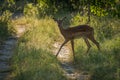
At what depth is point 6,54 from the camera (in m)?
11.6

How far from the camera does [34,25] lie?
15.5 metres

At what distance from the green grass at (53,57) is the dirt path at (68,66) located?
188 millimetres

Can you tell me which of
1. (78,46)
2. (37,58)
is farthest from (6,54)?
(78,46)

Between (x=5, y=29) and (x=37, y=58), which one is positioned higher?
(x=5, y=29)

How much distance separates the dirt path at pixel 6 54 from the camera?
31.7ft

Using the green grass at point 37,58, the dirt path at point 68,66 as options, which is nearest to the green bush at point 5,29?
the green grass at point 37,58

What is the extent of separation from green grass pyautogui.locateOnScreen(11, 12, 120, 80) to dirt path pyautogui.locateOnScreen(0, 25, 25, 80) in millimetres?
263

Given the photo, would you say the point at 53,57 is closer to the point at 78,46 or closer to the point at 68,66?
the point at 68,66

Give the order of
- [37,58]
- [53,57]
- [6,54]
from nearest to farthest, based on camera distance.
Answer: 1. [37,58]
2. [53,57]
3. [6,54]

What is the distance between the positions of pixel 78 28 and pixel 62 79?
3133 mm

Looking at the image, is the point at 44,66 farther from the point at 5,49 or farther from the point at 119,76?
the point at 5,49

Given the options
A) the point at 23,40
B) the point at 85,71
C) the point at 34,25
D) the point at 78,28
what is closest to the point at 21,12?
the point at 34,25

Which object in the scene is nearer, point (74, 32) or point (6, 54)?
point (74, 32)

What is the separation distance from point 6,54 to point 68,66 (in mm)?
2327
